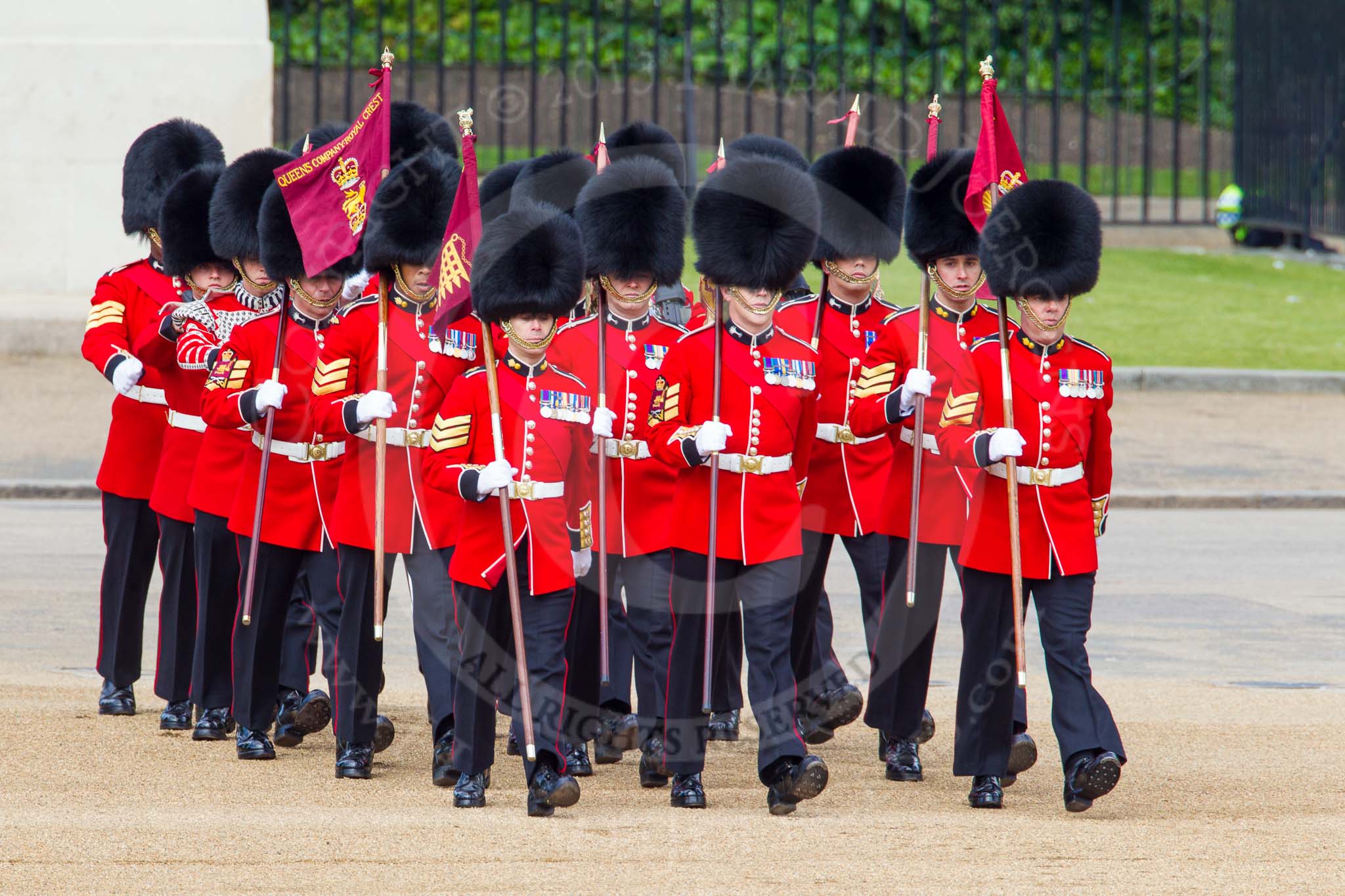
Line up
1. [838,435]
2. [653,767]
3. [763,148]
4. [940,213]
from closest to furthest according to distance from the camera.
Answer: [653,767], [940,213], [838,435], [763,148]

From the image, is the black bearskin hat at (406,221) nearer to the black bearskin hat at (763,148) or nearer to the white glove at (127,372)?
the white glove at (127,372)

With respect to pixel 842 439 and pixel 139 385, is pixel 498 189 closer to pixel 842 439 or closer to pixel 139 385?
pixel 139 385

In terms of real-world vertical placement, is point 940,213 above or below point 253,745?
above

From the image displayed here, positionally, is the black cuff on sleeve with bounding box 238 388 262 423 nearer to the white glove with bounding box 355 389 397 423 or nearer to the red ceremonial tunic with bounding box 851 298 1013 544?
the white glove with bounding box 355 389 397 423

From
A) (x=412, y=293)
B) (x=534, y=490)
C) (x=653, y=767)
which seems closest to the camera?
(x=534, y=490)

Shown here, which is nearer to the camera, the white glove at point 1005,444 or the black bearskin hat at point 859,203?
the white glove at point 1005,444

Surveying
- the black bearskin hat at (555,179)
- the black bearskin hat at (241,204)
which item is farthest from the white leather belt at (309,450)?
the black bearskin hat at (555,179)

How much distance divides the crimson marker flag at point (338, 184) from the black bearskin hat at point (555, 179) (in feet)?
2.69

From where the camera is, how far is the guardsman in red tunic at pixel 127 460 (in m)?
6.54

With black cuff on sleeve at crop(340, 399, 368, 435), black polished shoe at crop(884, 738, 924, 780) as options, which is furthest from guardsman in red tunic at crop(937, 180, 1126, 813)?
black cuff on sleeve at crop(340, 399, 368, 435)

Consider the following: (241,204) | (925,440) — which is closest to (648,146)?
(241,204)

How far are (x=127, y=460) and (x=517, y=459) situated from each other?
1791 millimetres

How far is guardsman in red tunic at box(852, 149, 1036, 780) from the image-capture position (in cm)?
600

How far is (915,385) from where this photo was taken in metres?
5.86
